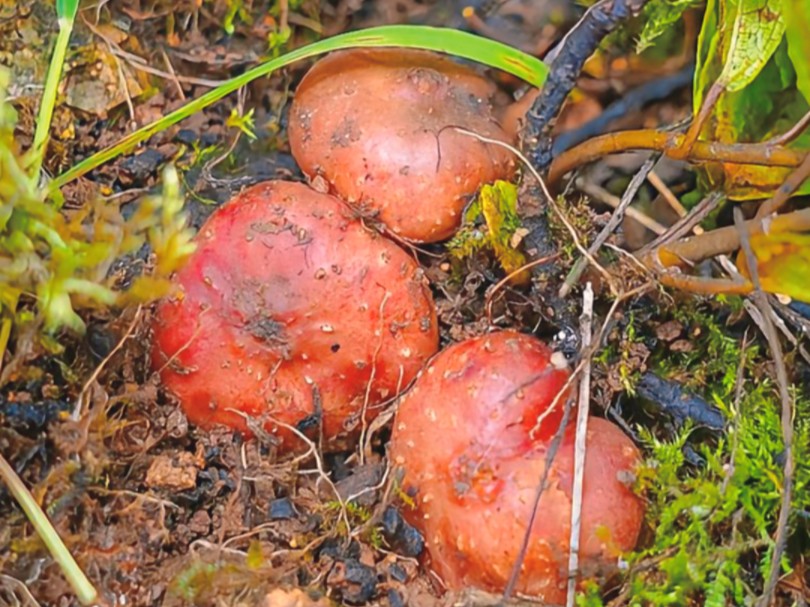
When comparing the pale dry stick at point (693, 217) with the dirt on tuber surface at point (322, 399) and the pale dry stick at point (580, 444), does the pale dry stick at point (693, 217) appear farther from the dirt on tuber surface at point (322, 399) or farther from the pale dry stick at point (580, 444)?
the pale dry stick at point (580, 444)

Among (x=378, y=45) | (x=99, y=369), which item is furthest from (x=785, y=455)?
(x=99, y=369)

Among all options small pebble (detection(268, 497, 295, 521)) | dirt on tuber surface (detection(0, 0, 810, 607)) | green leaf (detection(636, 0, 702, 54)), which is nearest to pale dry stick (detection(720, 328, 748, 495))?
dirt on tuber surface (detection(0, 0, 810, 607))

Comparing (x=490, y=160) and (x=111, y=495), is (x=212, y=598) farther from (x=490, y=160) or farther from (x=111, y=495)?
(x=490, y=160)

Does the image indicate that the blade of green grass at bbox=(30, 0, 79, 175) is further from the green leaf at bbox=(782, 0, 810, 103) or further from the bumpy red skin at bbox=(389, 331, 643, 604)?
the green leaf at bbox=(782, 0, 810, 103)

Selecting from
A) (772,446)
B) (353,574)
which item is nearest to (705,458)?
(772,446)

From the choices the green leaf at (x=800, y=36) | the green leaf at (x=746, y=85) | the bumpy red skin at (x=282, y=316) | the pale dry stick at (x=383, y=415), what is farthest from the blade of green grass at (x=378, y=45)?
the pale dry stick at (x=383, y=415)
